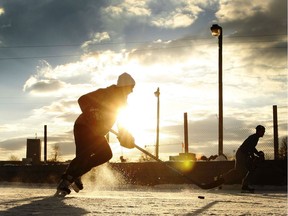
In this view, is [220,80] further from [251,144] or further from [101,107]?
[101,107]

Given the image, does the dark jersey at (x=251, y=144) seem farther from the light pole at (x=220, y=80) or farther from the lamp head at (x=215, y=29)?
the lamp head at (x=215, y=29)

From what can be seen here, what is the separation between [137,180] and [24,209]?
8.33 metres

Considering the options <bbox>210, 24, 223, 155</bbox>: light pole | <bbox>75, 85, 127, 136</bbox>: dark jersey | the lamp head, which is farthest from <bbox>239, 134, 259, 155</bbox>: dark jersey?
the lamp head

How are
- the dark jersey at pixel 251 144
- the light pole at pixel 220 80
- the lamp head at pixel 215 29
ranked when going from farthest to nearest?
the lamp head at pixel 215 29, the light pole at pixel 220 80, the dark jersey at pixel 251 144

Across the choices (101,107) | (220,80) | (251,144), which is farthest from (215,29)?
(101,107)

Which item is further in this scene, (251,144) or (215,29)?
(215,29)

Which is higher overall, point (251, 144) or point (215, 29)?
point (215, 29)

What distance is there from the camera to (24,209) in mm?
4715

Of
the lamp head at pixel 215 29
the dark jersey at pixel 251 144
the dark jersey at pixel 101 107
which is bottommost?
the dark jersey at pixel 251 144

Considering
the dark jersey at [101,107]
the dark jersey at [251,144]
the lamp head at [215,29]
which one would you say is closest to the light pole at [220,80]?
the lamp head at [215,29]

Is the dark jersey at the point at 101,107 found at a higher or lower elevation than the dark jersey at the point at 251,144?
higher

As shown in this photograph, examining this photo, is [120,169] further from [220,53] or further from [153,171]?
[220,53]

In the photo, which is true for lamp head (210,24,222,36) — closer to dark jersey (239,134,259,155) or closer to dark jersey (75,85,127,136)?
dark jersey (239,134,259,155)

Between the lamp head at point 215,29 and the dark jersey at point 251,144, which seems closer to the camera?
the dark jersey at point 251,144
